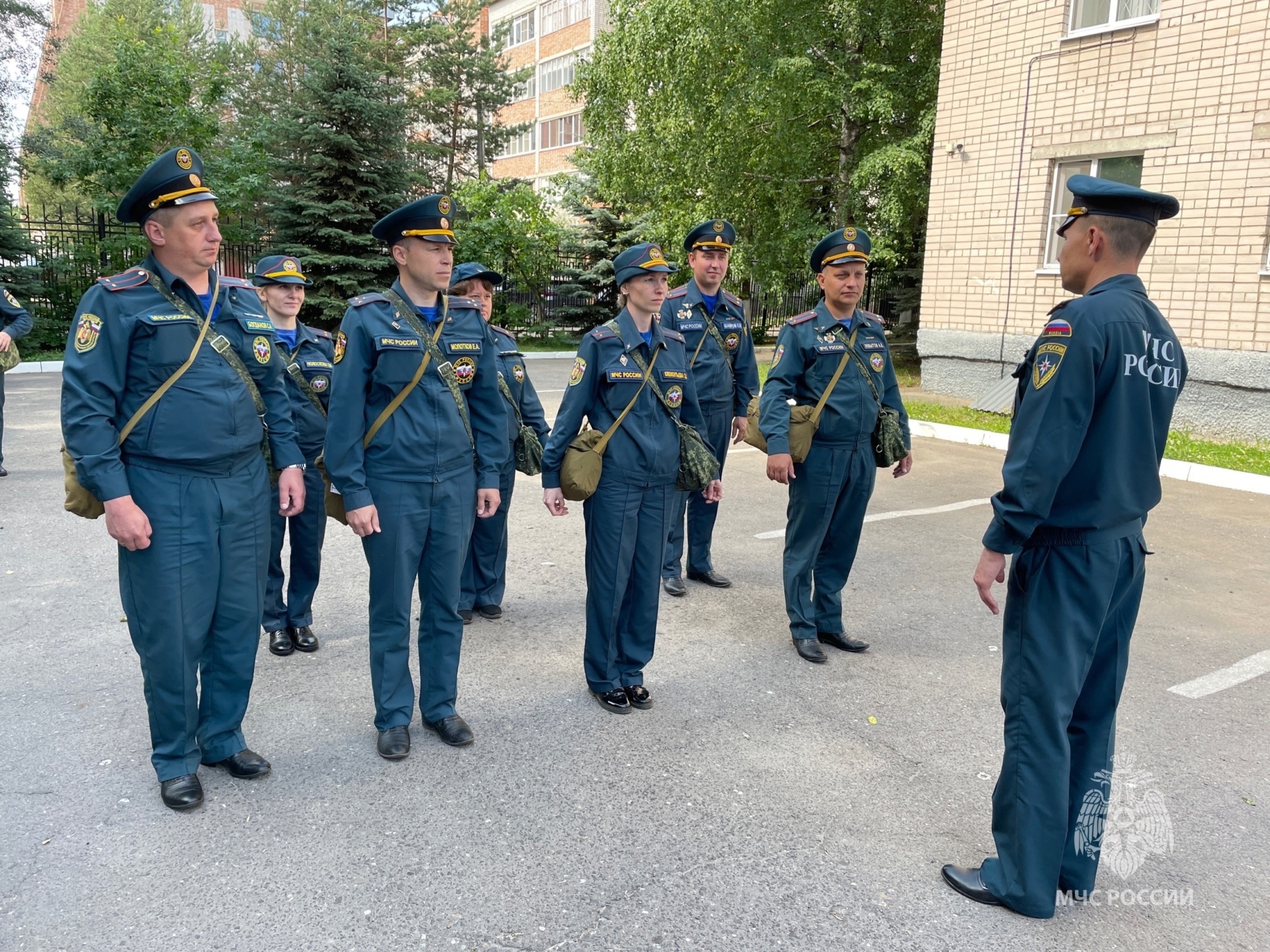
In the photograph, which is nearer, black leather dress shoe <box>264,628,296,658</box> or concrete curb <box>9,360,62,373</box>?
black leather dress shoe <box>264,628,296,658</box>

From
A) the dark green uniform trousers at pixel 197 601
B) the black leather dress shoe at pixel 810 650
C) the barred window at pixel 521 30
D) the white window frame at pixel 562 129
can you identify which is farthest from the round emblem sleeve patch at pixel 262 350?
the barred window at pixel 521 30

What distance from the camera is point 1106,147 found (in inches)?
489

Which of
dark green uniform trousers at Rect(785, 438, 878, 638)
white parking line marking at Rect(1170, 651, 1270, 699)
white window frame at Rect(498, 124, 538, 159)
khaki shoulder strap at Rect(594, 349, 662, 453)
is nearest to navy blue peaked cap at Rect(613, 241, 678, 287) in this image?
khaki shoulder strap at Rect(594, 349, 662, 453)

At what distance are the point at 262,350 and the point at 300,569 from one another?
1.83 metres

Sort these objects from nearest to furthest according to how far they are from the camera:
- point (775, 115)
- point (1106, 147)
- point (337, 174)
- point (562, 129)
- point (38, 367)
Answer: point (1106, 147)
point (38, 367)
point (775, 115)
point (337, 174)
point (562, 129)

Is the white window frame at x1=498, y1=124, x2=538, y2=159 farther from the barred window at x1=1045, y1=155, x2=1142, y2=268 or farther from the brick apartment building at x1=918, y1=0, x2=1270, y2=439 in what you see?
the barred window at x1=1045, y1=155, x2=1142, y2=268

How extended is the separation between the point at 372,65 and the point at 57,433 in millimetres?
22923

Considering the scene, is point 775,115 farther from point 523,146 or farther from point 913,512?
point 523,146

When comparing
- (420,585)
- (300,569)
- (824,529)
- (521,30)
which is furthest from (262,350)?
(521,30)

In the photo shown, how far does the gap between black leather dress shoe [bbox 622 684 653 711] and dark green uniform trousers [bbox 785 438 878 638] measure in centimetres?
113

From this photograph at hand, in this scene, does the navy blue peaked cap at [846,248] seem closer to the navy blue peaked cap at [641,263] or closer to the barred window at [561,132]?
the navy blue peaked cap at [641,263]

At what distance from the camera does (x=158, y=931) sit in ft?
9.23

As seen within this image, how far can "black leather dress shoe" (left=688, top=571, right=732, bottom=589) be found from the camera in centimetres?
639

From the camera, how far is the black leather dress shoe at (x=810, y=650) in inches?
199
